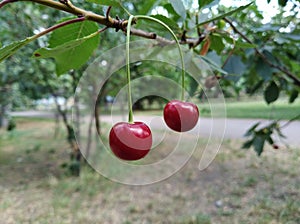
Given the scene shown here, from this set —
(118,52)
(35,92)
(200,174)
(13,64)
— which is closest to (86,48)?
(118,52)

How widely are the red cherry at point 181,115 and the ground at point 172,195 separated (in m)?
1.29

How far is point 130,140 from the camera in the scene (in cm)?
47

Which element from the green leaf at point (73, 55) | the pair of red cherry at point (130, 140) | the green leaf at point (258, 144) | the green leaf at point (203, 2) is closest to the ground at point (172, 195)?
the green leaf at point (258, 144)

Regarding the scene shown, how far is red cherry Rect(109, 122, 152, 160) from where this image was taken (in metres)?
0.48

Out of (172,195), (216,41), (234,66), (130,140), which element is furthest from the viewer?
(172,195)

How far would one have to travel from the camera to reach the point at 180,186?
3322 millimetres

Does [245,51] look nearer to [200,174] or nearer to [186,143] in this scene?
[186,143]

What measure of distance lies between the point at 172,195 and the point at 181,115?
2.65 m

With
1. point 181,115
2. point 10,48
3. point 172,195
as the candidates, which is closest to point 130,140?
point 181,115

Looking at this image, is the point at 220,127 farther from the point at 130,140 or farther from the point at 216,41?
the point at 130,140

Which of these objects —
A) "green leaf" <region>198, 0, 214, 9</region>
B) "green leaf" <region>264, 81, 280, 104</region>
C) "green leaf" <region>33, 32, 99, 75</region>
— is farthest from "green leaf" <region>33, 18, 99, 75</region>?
"green leaf" <region>264, 81, 280, 104</region>

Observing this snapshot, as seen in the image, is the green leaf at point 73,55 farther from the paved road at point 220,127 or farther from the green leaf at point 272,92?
the green leaf at point 272,92

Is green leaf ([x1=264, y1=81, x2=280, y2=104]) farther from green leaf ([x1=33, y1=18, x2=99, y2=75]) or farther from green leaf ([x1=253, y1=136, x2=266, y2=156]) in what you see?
green leaf ([x1=33, y1=18, x2=99, y2=75])

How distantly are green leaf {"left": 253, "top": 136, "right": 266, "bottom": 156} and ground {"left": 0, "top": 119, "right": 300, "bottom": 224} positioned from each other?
438mm
